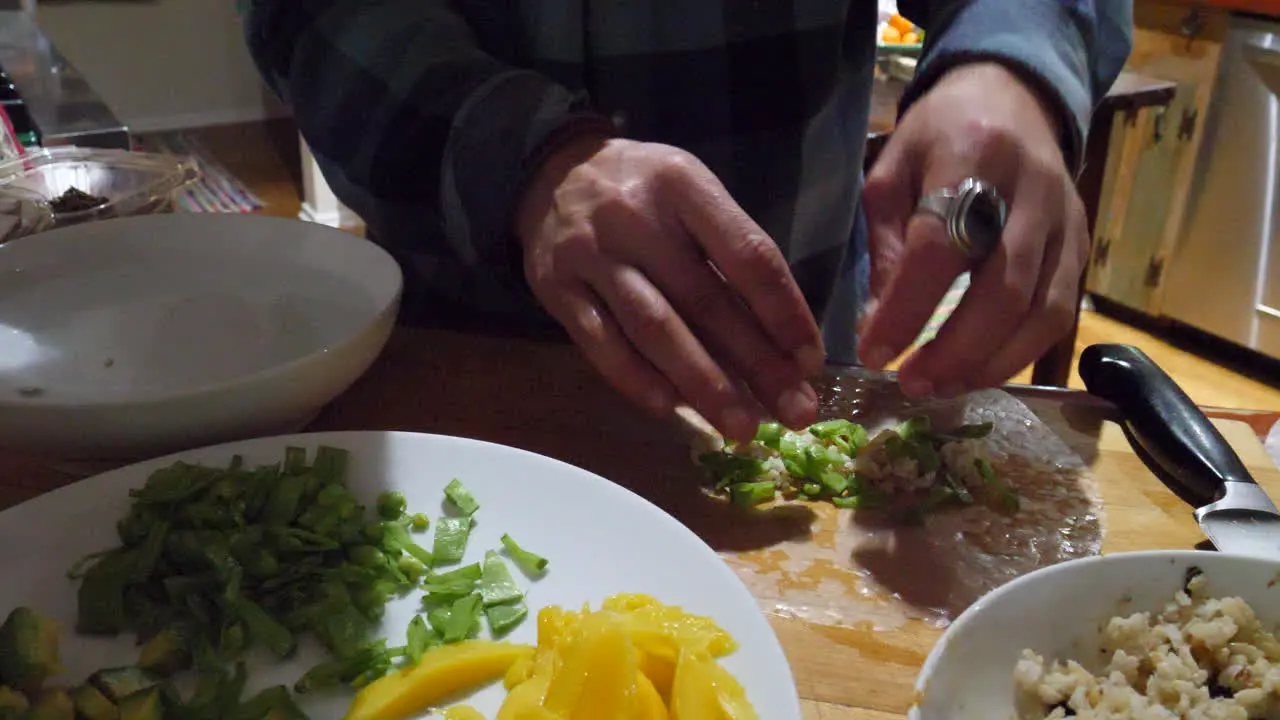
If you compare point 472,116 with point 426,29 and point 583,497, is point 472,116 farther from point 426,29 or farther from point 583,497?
point 583,497

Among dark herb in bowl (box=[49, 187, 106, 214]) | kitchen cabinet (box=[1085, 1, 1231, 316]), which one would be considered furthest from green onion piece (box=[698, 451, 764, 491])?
kitchen cabinet (box=[1085, 1, 1231, 316])

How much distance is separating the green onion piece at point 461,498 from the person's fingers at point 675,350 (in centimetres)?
14

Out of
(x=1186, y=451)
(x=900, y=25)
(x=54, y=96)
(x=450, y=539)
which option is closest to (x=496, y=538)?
(x=450, y=539)

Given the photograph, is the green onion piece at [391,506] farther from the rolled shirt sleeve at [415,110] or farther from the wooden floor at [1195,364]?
the wooden floor at [1195,364]

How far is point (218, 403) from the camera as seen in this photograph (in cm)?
64

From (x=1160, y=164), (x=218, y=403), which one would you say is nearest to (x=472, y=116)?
(x=218, y=403)

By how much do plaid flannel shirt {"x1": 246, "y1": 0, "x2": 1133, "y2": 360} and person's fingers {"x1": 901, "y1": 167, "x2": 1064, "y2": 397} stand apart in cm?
13

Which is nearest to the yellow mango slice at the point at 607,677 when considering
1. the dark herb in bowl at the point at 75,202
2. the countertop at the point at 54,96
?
the dark herb in bowl at the point at 75,202

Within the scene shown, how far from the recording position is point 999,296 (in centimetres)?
65

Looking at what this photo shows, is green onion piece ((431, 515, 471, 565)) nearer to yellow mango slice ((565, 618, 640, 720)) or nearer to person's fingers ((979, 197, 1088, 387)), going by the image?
yellow mango slice ((565, 618, 640, 720))

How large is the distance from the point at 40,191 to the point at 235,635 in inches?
28.3

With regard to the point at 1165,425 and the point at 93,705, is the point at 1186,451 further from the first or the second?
the point at 93,705

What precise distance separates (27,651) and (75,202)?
63 cm

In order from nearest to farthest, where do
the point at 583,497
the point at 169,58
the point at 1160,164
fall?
the point at 583,497, the point at 1160,164, the point at 169,58
